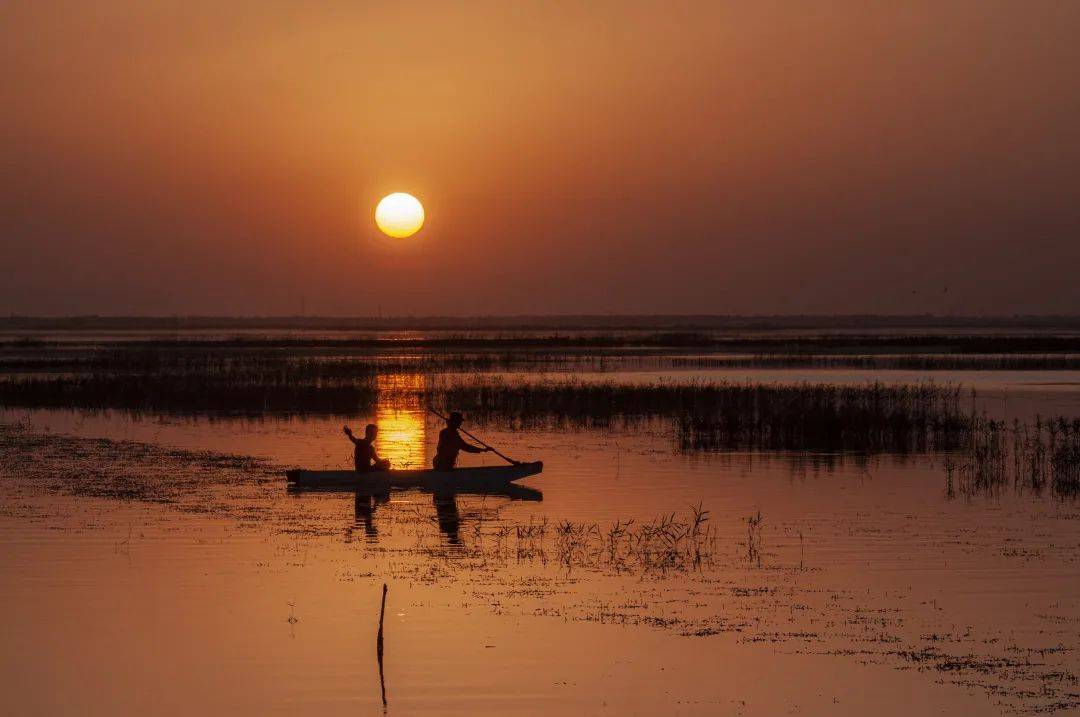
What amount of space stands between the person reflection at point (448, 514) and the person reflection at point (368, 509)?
97 cm

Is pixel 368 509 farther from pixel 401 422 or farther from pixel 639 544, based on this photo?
pixel 401 422

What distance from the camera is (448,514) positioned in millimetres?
22625

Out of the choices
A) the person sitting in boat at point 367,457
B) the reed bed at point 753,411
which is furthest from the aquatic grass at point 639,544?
the reed bed at point 753,411

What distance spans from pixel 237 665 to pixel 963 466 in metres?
19.3

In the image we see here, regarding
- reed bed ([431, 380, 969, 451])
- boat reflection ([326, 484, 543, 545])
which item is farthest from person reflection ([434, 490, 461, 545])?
reed bed ([431, 380, 969, 451])

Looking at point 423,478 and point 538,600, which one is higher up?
point 423,478

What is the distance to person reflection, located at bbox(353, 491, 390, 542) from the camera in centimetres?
2045

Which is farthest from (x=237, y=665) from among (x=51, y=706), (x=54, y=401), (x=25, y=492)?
(x=54, y=401)

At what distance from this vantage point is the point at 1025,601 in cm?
1512

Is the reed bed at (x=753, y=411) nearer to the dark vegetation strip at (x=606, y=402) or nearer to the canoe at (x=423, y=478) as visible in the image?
the dark vegetation strip at (x=606, y=402)

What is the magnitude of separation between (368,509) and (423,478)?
2.16 m

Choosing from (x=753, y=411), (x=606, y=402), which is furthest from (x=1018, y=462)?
(x=606, y=402)

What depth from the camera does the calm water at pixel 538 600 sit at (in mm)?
11883

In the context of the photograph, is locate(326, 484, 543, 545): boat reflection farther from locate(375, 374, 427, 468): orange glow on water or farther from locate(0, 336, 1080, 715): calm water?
locate(375, 374, 427, 468): orange glow on water
